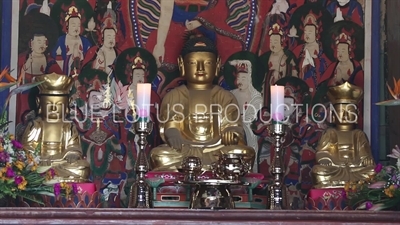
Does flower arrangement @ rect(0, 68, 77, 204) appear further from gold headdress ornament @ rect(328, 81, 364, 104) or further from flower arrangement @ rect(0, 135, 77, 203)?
gold headdress ornament @ rect(328, 81, 364, 104)

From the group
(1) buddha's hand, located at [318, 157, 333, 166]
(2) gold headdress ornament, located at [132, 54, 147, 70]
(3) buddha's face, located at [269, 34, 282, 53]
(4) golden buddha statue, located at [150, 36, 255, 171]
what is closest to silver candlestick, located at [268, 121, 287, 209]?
(1) buddha's hand, located at [318, 157, 333, 166]

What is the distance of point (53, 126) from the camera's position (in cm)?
694

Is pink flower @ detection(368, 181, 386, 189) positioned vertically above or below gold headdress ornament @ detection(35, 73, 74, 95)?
below

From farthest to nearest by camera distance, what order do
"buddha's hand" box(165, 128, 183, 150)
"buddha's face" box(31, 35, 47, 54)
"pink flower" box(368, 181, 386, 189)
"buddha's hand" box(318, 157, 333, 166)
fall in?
"buddha's face" box(31, 35, 47, 54)
"buddha's hand" box(165, 128, 183, 150)
"buddha's hand" box(318, 157, 333, 166)
"pink flower" box(368, 181, 386, 189)

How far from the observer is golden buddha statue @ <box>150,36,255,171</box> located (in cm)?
704

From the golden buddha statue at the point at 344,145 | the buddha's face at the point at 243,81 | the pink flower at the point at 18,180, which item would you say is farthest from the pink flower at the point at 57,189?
the buddha's face at the point at 243,81

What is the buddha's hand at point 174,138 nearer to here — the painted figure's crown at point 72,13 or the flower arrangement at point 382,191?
the painted figure's crown at point 72,13

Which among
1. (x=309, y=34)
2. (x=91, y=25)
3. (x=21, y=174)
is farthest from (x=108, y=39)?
(x=21, y=174)

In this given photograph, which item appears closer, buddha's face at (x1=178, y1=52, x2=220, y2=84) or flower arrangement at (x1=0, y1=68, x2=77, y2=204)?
flower arrangement at (x1=0, y1=68, x2=77, y2=204)

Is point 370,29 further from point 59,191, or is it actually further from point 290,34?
point 59,191

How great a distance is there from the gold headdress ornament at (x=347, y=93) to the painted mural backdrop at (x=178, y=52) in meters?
0.40

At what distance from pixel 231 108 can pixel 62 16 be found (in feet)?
4.75

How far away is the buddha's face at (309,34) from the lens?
24.7 ft

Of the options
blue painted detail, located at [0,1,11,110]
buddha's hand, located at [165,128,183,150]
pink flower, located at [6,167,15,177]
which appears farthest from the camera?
blue painted detail, located at [0,1,11,110]
